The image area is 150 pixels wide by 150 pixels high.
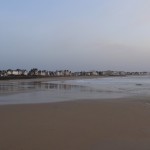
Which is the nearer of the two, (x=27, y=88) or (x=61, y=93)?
(x=61, y=93)

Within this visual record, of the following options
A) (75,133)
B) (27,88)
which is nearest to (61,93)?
(27,88)

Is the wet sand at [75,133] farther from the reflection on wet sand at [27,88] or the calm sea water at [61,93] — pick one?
the reflection on wet sand at [27,88]

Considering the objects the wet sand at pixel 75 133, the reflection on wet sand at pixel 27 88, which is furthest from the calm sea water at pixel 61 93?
the wet sand at pixel 75 133

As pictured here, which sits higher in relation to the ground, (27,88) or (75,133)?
(75,133)

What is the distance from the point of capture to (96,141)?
7.69 metres

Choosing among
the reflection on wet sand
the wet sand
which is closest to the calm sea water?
the reflection on wet sand

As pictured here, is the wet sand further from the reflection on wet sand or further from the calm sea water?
the reflection on wet sand

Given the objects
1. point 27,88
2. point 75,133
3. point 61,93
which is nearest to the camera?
point 75,133

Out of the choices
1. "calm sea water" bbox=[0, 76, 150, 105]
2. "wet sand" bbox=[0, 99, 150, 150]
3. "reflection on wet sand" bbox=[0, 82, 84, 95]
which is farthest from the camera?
"reflection on wet sand" bbox=[0, 82, 84, 95]

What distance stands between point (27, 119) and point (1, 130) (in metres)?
2.06

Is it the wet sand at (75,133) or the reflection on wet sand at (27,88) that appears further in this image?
the reflection on wet sand at (27,88)

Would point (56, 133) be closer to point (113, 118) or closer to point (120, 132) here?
point (120, 132)

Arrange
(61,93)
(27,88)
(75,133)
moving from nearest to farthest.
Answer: (75,133) → (61,93) → (27,88)

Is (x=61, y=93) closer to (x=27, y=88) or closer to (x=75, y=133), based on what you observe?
(x=27, y=88)
